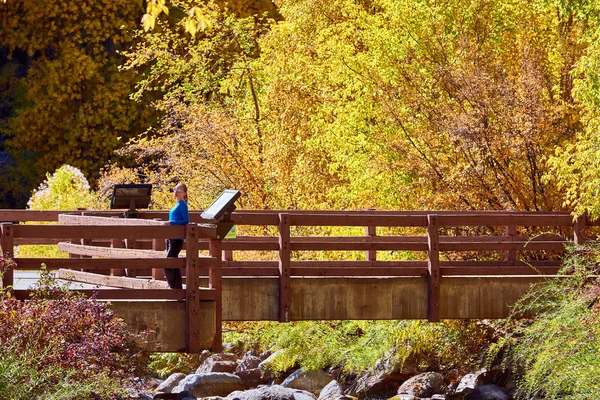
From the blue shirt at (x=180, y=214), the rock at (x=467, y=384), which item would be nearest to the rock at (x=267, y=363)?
the rock at (x=467, y=384)

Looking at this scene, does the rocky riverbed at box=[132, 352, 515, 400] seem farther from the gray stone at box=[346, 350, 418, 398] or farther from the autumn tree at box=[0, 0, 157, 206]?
the autumn tree at box=[0, 0, 157, 206]

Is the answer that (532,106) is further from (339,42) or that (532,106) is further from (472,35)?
(339,42)

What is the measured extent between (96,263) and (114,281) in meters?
1.43

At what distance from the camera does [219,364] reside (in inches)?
1005

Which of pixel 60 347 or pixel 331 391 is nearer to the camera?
pixel 60 347

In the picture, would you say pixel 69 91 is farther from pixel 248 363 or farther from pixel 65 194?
pixel 248 363

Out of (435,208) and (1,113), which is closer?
(435,208)

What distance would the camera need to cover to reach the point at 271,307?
56.6 feet

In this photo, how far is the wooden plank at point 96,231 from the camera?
46.8ft

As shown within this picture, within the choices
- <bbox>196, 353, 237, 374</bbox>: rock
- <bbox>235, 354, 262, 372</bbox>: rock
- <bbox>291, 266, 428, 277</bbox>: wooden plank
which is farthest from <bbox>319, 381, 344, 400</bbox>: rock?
<bbox>291, 266, 428, 277</bbox>: wooden plank

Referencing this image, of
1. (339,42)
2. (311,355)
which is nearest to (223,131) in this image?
(339,42)

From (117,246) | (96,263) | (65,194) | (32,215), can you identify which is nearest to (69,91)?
(65,194)

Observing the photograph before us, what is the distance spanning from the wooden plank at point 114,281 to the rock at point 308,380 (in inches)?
309

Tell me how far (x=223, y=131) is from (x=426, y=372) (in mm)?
9238
